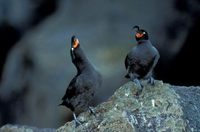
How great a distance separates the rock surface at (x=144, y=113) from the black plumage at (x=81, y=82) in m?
0.18

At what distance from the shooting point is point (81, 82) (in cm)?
607

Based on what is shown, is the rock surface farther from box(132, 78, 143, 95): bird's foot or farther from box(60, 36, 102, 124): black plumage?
box(60, 36, 102, 124): black plumage

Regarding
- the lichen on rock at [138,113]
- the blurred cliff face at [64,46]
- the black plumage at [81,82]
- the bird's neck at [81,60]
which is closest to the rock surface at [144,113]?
the lichen on rock at [138,113]

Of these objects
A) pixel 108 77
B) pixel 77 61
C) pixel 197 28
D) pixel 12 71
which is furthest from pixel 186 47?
pixel 77 61

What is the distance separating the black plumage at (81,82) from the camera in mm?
6000

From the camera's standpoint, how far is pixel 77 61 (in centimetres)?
602

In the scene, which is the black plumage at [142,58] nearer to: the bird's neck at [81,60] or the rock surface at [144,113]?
the rock surface at [144,113]

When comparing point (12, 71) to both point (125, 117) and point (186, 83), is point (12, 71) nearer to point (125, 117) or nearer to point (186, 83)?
point (186, 83)

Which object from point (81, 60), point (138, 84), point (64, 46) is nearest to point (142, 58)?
point (138, 84)

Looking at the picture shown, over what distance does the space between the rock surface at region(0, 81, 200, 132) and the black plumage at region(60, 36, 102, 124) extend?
184 millimetres

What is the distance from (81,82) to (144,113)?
27.1 inches

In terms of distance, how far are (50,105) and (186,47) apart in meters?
2.71

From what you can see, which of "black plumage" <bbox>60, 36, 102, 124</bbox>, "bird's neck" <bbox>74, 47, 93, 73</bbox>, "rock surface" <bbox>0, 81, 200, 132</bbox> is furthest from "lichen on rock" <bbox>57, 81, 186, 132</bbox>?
"bird's neck" <bbox>74, 47, 93, 73</bbox>

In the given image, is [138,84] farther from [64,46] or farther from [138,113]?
[64,46]
